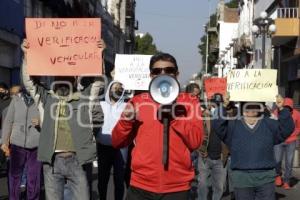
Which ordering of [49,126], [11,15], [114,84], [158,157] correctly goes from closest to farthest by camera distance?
1. [158,157]
2. [49,126]
3. [114,84]
4. [11,15]

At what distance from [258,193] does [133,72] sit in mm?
6160

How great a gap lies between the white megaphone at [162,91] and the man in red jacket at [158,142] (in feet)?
0.31

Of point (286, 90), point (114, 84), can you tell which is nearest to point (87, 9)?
point (286, 90)

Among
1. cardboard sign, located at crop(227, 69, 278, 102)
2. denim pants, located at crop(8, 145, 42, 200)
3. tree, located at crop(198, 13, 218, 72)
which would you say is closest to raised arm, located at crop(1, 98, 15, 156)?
denim pants, located at crop(8, 145, 42, 200)

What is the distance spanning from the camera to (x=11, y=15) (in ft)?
68.9

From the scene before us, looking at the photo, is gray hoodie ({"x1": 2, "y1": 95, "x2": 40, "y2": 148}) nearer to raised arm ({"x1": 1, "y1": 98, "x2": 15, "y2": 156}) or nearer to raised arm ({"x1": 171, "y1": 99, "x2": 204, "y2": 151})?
raised arm ({"x1": 1, "y1": 98, "x2": 15, "y2": 156})

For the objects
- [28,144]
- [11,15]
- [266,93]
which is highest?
[11,15]

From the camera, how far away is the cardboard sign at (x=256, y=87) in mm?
8781

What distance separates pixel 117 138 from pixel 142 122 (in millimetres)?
215

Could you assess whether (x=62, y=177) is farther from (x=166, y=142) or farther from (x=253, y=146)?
(x=166, y=142)

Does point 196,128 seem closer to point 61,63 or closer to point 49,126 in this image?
point 49,126

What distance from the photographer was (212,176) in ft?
31.0

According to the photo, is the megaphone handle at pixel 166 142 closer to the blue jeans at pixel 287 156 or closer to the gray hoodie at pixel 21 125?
the gray hoodie at pixel 21 125

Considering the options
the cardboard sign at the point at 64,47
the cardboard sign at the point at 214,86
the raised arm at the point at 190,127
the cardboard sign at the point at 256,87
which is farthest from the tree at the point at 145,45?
the raised arm at the point at 190,127
